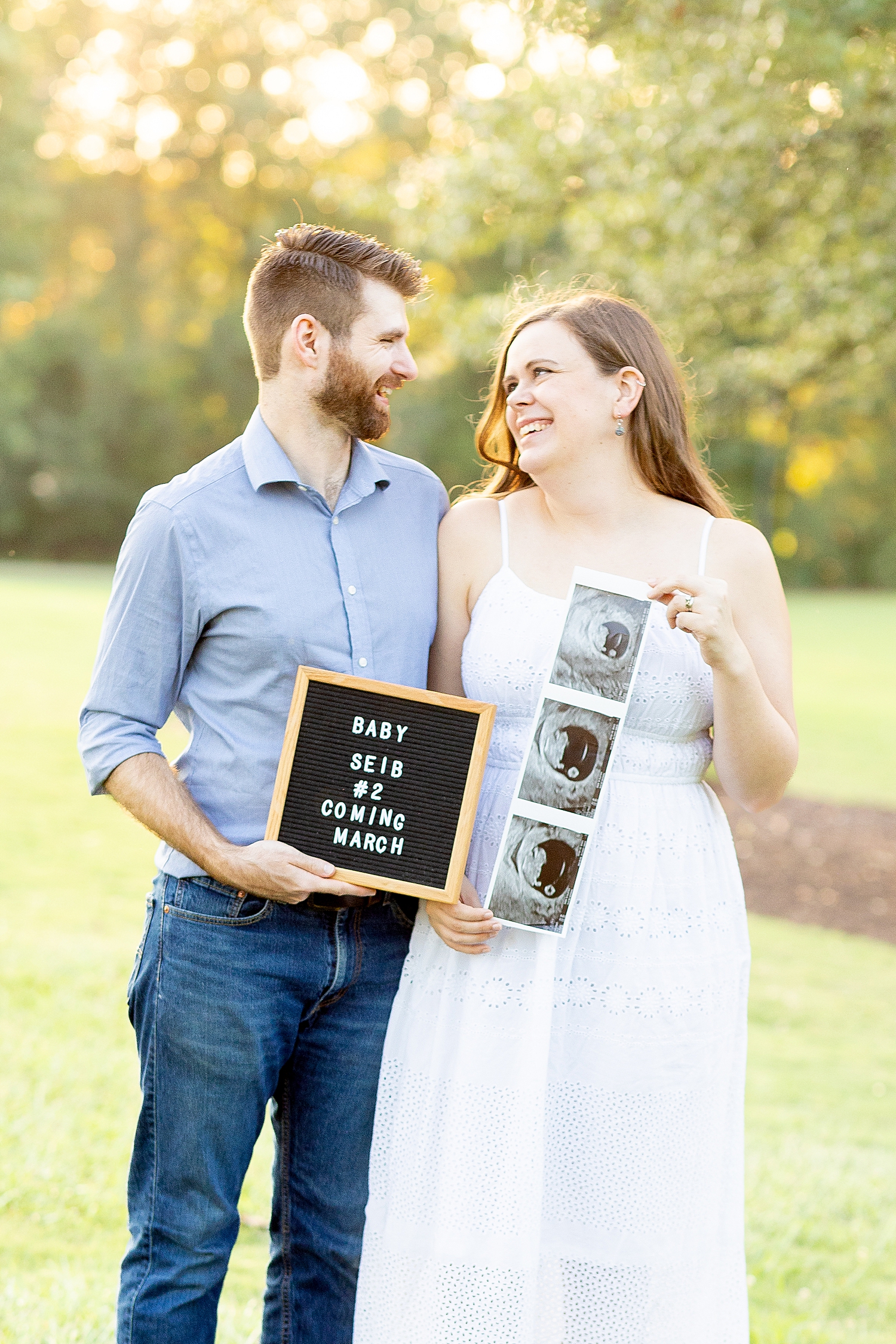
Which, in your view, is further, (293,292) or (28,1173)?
(28,1173)

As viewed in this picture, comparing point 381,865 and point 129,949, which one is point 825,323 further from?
point 381,865

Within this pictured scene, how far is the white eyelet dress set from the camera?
2.58 m

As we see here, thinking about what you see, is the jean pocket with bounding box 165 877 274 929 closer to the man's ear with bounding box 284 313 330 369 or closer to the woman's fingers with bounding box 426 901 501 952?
the woman's fingers with bounding box 426 901 501 952

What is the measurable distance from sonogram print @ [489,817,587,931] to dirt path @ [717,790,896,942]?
6.76 metres

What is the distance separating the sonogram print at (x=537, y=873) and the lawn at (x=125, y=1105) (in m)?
1.64

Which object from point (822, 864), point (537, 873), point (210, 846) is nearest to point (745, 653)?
point (537, 873)

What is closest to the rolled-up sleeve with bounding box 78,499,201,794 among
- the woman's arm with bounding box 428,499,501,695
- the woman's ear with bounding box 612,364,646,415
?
the woman's arm with bounding box 428,499,501,695

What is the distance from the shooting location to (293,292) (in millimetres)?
2641

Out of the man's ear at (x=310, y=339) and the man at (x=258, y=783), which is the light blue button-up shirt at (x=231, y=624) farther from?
the man's ear at (x=310, y=339)

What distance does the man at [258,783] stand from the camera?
253 centimetres

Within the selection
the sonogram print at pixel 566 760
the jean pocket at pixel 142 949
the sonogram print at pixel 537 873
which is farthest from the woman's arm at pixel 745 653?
the jean pocket at pixel 142 949

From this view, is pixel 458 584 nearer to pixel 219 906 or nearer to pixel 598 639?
pixel 598 639

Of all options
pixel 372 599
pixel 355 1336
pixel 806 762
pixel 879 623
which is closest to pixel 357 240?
pixel 372 599

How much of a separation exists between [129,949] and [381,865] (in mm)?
4916
